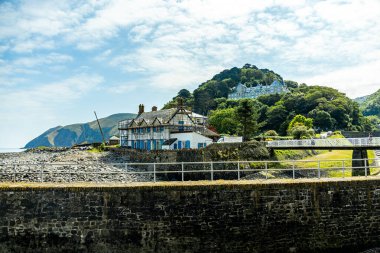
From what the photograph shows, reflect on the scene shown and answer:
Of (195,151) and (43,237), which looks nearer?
(43,237)

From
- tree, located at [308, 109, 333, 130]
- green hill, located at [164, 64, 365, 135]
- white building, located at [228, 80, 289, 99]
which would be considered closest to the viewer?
tree, located at [308, 109, 333, 130]

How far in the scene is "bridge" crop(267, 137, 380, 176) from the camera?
2493 centimetres

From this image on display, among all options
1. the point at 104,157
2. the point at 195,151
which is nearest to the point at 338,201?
the point at 195,151

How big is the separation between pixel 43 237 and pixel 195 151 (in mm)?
27107

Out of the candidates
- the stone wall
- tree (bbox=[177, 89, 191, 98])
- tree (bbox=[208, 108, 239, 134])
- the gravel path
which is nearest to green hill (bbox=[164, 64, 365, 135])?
tree (bbox=[208, 108, 239, 134])

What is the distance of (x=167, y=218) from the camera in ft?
39.8

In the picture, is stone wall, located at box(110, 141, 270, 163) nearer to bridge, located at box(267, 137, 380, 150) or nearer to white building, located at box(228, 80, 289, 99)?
bridge, located at box(267, 137, 380, 150)

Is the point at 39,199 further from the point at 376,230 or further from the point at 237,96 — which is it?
the point at 237,96

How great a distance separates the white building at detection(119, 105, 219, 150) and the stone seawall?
34.2 meters

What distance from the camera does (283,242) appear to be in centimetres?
1252

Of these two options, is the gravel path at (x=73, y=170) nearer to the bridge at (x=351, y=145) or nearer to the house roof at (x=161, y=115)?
the house roof at (x=161, y=115)

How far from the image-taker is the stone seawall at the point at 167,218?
1196 cm

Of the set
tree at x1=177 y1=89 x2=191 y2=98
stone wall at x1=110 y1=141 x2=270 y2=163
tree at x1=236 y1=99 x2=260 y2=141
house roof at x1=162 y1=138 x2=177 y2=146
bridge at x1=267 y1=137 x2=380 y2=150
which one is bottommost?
stone wall at x1=110 y1=141 x2=270 y2=163

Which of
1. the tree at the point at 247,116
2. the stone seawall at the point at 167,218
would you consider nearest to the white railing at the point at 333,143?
the stone seawall at the point at 167,218
